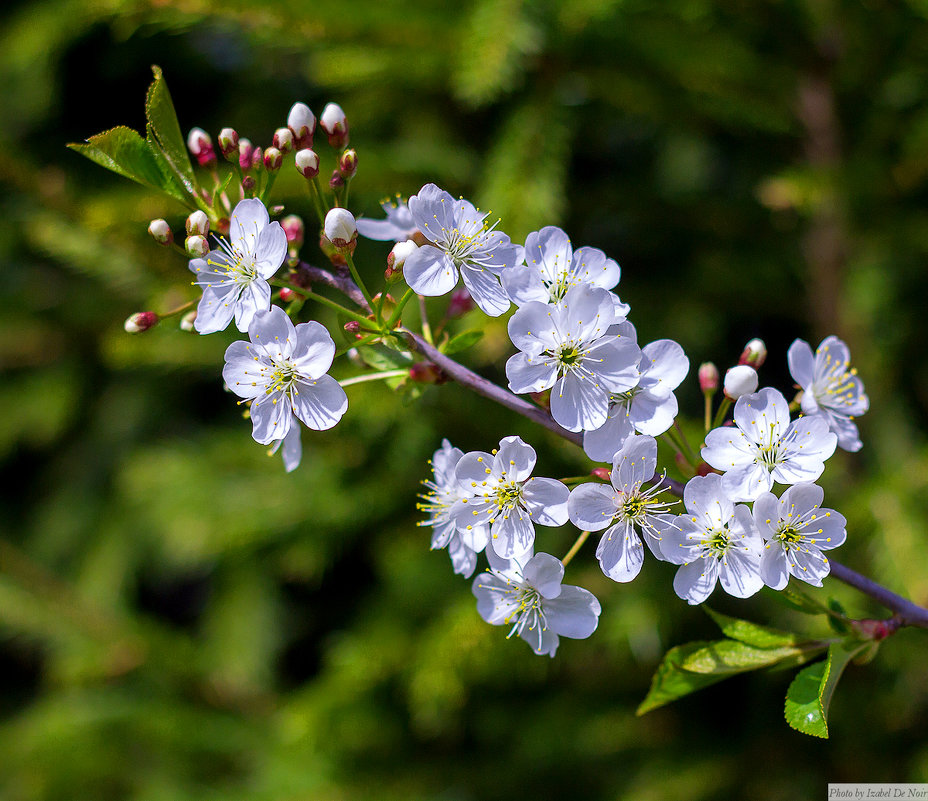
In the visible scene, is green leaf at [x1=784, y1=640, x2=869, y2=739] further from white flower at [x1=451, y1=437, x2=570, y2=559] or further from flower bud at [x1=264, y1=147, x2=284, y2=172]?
flower bud at [x1=264, y1=147, x2=284, y2=172]

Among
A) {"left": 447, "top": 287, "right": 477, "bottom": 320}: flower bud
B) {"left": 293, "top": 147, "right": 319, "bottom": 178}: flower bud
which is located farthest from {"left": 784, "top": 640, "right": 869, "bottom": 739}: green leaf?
{"left": 293, "top": 147, "right": 319, "bottom": 178}: flower bud

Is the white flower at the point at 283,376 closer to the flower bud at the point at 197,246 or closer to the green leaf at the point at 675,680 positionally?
the flower bud at the point at 197,246

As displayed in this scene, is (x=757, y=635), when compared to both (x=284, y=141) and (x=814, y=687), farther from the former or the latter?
(x=284, y=141)

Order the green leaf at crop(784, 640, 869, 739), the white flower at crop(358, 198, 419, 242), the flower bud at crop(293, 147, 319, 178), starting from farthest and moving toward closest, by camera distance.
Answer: the white flower at crop(358, 198, 419, 242), the flower bud at crop(293, 147, 319, 178), the green leaf at crop(784, 640, 869, 739)

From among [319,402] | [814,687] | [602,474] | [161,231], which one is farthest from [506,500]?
[161,231]

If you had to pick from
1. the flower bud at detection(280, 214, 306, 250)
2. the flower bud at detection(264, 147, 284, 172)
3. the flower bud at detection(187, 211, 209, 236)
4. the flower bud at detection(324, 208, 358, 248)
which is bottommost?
the flower bud at detection(280, 214, 306, 250)

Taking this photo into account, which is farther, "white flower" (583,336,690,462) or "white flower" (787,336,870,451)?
"white flower" (787,336,870,451)
